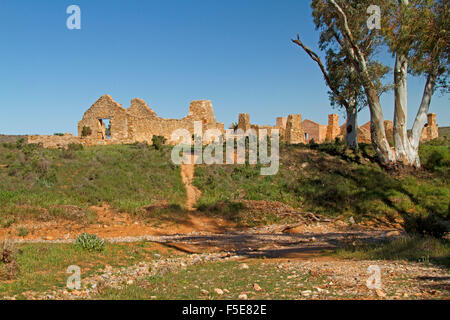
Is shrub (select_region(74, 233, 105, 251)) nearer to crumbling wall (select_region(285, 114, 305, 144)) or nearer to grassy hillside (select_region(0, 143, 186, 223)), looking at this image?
grassy hillside (select_region(0, 143, 186, 223))

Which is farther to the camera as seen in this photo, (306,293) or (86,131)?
(86,131)

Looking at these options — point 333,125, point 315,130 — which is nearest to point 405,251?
point 333,125

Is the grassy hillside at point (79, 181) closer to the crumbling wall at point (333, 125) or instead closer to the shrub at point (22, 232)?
the shrub at point (22, 232)

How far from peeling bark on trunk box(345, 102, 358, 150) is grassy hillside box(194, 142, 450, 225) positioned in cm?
100

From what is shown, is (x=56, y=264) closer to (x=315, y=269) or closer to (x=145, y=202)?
(x=315, y=269)

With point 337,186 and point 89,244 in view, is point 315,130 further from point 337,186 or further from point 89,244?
point 89,244

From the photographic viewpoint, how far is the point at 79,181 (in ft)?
55.0

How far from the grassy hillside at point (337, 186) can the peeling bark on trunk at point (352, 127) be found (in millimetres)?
999

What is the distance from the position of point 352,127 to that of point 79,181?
1588 cm

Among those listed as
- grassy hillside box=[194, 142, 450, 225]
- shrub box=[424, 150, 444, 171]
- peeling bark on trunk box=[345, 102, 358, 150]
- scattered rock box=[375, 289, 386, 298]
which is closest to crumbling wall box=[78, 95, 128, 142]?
grassy hillside box=[194, 142, 450, 225]

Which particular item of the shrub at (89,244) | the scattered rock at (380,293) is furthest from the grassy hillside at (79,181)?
the scattered rock at (380,293)

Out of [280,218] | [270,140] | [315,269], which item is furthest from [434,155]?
[315,269]

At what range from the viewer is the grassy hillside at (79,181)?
14141mm

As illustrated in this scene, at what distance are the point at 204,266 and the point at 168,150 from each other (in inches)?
623
